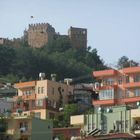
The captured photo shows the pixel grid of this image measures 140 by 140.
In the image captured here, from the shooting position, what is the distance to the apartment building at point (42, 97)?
71.5 meters

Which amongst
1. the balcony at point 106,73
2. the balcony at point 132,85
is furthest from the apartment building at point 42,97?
the balcony at point 132,85

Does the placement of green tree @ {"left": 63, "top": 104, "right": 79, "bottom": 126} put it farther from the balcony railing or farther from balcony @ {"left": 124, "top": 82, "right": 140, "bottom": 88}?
balcony @ {"left": 124, "top": 82, "right": 140, "bottom": 88}

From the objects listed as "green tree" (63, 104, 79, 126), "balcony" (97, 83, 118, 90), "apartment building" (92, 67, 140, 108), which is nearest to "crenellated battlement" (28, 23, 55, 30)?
"apartment building" (92, 67, 140, 108)

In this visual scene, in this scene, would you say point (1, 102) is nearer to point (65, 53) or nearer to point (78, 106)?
point (78, 106)

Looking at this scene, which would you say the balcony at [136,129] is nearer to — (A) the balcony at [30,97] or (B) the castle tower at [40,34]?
(A) the balcony at [30,97]

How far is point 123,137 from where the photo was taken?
4038cm

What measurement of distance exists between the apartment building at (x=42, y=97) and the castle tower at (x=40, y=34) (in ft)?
211

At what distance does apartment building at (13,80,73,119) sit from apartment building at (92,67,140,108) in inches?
202

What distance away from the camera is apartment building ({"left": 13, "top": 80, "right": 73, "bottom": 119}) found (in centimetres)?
7150

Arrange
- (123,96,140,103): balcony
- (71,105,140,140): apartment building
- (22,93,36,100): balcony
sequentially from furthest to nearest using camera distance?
(22,93,36,100): balcony, (123,96,140,103): balcony, (71,105,140,140): apartment building

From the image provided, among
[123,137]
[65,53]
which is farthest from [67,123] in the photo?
[65,53]

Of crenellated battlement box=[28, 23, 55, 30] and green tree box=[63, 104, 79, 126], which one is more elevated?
crenellated battlement box=[28, 23, 55, 30]

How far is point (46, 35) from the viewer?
147000 millimetres

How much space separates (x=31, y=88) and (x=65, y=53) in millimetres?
47547
